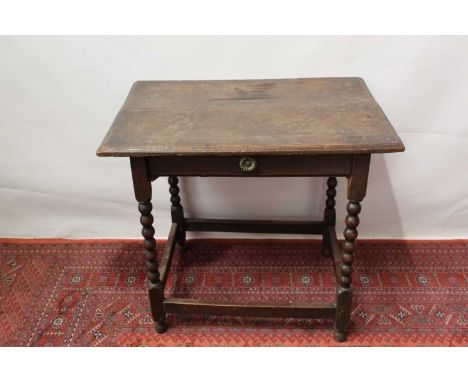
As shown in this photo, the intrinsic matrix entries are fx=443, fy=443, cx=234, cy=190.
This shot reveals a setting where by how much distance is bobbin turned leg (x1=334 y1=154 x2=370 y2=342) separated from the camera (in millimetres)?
1562

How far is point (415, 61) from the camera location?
205 cm

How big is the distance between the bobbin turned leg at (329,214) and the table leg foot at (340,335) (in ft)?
1.75

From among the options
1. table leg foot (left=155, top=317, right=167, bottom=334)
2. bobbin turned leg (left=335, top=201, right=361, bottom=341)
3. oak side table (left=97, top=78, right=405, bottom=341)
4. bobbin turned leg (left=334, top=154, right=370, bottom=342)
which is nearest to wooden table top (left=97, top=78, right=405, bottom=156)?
oak side table (left=97, top=78, right=405, bottom=341)

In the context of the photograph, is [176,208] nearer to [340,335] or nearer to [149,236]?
[149,236]

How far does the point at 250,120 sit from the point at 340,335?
3.37 ft

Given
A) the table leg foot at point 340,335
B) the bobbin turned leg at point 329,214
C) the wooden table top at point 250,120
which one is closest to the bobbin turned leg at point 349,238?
the table leg foot at point 340,335

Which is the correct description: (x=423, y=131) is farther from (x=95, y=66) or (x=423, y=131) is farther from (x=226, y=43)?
(x=95, y=66)

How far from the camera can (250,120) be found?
1656mm

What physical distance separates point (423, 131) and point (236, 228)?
108 cm

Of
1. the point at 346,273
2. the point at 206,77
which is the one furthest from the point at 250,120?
the point at 346,273

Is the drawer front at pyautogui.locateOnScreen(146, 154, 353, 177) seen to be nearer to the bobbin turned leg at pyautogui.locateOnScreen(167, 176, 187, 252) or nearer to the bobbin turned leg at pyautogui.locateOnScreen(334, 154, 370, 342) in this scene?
the bobbin turned leg at pyautogui.locateOnScreen(334, 154, 370, 342)

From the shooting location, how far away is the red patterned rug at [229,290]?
2008 millimetres

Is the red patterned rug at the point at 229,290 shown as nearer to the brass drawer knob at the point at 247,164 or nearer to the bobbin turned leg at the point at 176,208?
the bobbin turned leg at the point at 176,208

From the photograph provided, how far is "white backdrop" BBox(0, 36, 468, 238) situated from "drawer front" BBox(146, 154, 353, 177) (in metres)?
0.70
